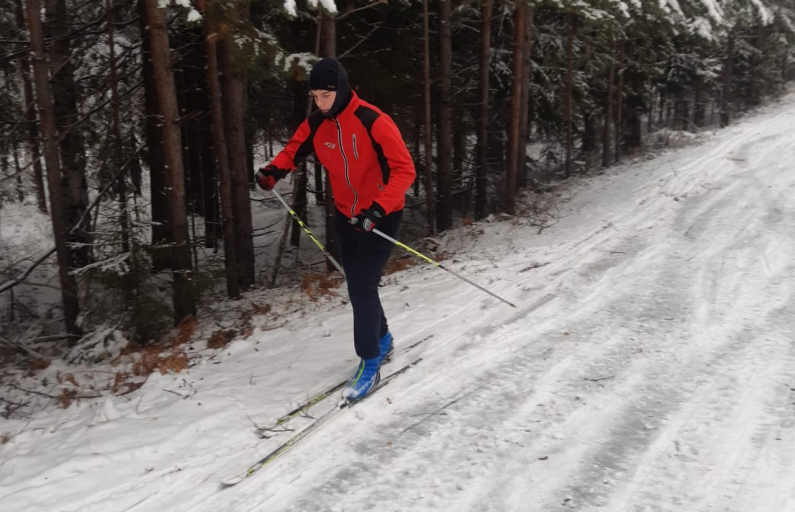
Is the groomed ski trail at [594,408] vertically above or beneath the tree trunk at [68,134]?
beneath

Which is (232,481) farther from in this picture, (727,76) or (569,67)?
(727,76)

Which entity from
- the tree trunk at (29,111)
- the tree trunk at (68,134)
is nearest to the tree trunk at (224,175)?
the tree trunk at (68,134)

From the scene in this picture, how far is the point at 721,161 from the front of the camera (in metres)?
13.5

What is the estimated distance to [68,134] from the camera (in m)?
10.3

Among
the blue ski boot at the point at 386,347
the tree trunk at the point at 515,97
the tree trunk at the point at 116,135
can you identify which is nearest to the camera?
the blue ski boot at the point at 386,347

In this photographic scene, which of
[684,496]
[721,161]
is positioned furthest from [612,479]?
[721,161]

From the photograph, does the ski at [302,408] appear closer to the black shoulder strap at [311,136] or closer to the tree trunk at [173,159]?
the black shoulder strap at [311,136]

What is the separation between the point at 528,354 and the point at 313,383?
1871mm

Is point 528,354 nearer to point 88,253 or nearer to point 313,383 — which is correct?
point 313,383

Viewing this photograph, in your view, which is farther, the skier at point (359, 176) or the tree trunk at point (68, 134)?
the tree trunk at point (68, 134)

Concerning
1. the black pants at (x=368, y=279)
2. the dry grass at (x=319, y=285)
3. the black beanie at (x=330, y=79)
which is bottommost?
the dry grass at (x=319, y=285)

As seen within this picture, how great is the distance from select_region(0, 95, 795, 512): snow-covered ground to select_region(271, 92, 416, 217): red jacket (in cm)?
151

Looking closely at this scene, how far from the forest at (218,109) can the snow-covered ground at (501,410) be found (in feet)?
8.74

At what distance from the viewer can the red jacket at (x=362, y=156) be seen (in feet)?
12.7
